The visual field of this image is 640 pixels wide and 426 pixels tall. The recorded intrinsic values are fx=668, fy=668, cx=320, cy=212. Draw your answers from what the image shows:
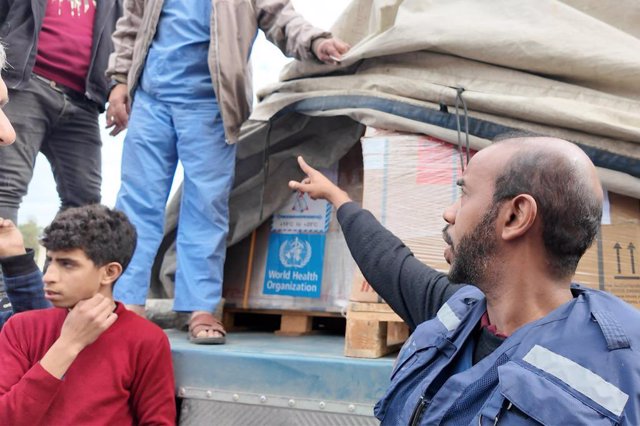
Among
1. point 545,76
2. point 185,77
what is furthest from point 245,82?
point 545,76

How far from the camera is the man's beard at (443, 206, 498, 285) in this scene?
1495mm

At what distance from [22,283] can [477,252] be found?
1718 millimetres

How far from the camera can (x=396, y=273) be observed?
196cm

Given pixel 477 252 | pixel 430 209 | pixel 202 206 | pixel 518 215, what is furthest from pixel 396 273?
pixel 202 206

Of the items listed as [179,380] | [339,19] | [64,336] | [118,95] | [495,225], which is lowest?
[179,380]

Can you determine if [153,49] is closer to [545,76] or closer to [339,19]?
[339,19]

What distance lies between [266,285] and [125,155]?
3.15 feet

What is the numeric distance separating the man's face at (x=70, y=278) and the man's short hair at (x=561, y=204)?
1.62 meters

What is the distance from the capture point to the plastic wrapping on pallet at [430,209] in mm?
2539

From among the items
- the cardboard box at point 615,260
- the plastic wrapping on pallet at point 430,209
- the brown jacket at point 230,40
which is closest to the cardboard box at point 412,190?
the plastic wrapping on pallet at point 430,209

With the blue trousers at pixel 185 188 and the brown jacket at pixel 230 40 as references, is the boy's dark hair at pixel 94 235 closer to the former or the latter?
the blue trousers at pixel 185 188

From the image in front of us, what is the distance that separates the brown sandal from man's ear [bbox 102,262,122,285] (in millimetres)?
445

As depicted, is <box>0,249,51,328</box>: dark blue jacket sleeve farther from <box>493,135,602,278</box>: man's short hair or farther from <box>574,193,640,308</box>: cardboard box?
<box>574,193,640,308</box>: cardboard box

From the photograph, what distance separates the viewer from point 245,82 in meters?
3.16
